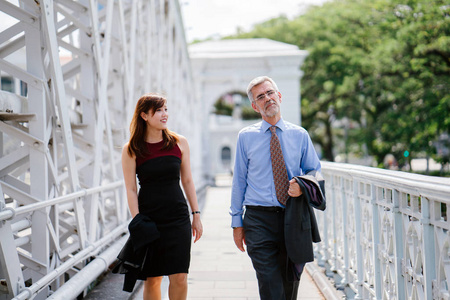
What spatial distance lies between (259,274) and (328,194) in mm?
2642

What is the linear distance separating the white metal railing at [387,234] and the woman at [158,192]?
4.33 feet

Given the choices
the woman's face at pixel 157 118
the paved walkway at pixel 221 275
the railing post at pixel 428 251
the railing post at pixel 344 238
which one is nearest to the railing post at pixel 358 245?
the railing post at pixel 344 238

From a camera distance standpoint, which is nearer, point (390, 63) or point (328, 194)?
point (328, 194)

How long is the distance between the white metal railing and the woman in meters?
1.32

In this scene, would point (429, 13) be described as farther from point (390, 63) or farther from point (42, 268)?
point (42, 268)

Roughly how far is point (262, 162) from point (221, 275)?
280 centimetres

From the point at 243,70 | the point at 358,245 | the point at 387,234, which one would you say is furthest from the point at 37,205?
the point at 243,70

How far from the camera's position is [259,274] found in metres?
3.10

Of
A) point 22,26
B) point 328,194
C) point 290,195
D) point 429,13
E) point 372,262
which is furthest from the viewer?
point 429,13

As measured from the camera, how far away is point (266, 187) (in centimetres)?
317

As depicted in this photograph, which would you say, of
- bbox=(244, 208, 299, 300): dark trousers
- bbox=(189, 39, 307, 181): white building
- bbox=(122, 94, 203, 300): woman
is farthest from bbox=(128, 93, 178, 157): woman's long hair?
bbox=(189, 39, 307, 181): white building

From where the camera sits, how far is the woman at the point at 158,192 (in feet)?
10.7

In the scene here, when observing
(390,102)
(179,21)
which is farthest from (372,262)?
(390,102)

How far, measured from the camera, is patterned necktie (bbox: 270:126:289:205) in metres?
3.12
